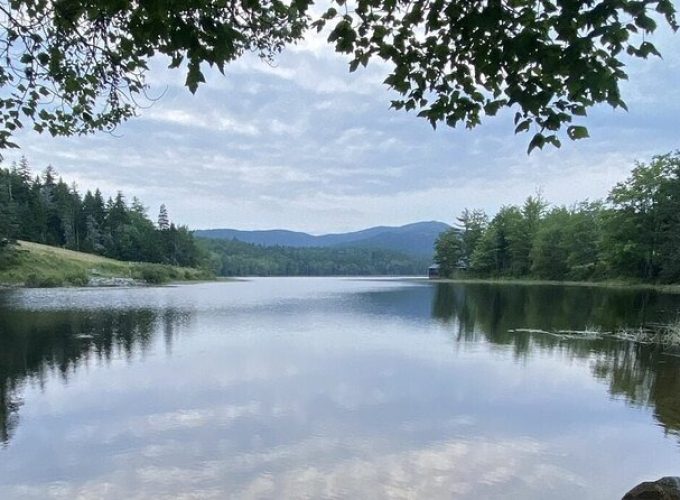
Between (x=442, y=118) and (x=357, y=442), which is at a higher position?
(x=442, y=118)

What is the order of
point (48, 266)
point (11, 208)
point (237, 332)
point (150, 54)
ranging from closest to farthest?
point (150, 54) < point (237, 332) < point (48, 266) < point (11, 208)

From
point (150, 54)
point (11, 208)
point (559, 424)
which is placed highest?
point (11, 208)

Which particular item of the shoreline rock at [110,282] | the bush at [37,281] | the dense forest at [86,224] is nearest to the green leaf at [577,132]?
the bush at [37,281]

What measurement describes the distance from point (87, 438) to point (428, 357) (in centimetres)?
1276

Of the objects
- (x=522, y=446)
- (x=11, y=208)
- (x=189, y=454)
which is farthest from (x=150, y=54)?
(x=11, y=208)

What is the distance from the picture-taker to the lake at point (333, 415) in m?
8.38

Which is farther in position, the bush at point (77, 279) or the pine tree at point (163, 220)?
the pine tree at point (163, 220)

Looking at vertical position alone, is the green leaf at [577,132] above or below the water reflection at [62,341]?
above

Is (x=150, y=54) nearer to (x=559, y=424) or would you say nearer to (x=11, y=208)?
(x=559, y=424)

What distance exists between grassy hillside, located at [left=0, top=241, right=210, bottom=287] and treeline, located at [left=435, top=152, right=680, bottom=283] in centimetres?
6655

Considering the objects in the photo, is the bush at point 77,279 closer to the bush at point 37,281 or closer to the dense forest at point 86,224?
the bush at point 37,281

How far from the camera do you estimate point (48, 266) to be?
7338 centimetres

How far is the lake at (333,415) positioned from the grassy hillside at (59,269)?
52.1 m

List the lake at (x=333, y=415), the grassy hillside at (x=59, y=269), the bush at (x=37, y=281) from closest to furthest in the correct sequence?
the lake at (x=333, y=415)
the bush at (x=37, y=281)
the grassy hillside at (x=59, y=269)
